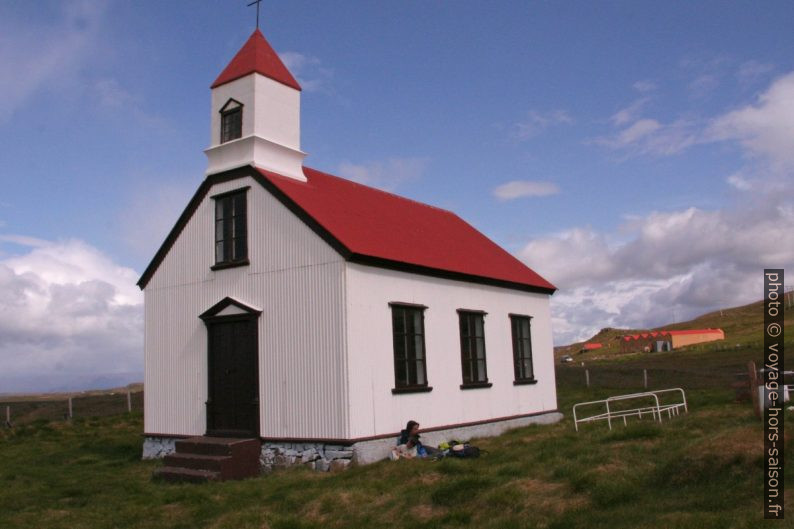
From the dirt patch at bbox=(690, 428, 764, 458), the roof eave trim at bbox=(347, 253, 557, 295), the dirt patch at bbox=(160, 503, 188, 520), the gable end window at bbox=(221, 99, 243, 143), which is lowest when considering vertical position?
the dirt patch at bbox=(160, 503, 188, 520)

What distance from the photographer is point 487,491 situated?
10.9m

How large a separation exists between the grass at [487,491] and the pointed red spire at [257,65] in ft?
30.9

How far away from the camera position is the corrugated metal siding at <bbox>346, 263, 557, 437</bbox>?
50.6ft

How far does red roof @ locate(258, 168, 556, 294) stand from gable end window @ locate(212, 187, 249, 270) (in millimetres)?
1096

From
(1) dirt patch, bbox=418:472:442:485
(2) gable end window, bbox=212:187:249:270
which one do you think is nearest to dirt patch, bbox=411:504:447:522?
(1) dirt patch, bbox=418:472:442:485

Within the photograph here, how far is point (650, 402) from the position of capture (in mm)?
24984

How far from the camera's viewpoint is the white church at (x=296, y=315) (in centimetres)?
1542

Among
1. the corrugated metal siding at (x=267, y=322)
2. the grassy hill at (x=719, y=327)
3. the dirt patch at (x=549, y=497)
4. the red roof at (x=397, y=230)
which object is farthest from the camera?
the grassy hill at (x=719, y=327)

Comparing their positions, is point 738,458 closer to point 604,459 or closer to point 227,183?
point 604,459

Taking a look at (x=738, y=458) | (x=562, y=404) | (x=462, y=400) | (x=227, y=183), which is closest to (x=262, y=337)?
(x=227, y=183)

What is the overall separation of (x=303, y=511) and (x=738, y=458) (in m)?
6.34

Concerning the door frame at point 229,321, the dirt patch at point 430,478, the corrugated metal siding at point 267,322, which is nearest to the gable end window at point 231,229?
the corrugated metal siding at point 267,322

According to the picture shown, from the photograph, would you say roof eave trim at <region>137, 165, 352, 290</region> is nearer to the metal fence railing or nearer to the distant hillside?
the metal fence railing

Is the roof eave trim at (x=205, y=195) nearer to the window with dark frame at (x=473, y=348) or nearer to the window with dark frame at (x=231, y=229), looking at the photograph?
the window with dark frame at (x=231, y=229)
